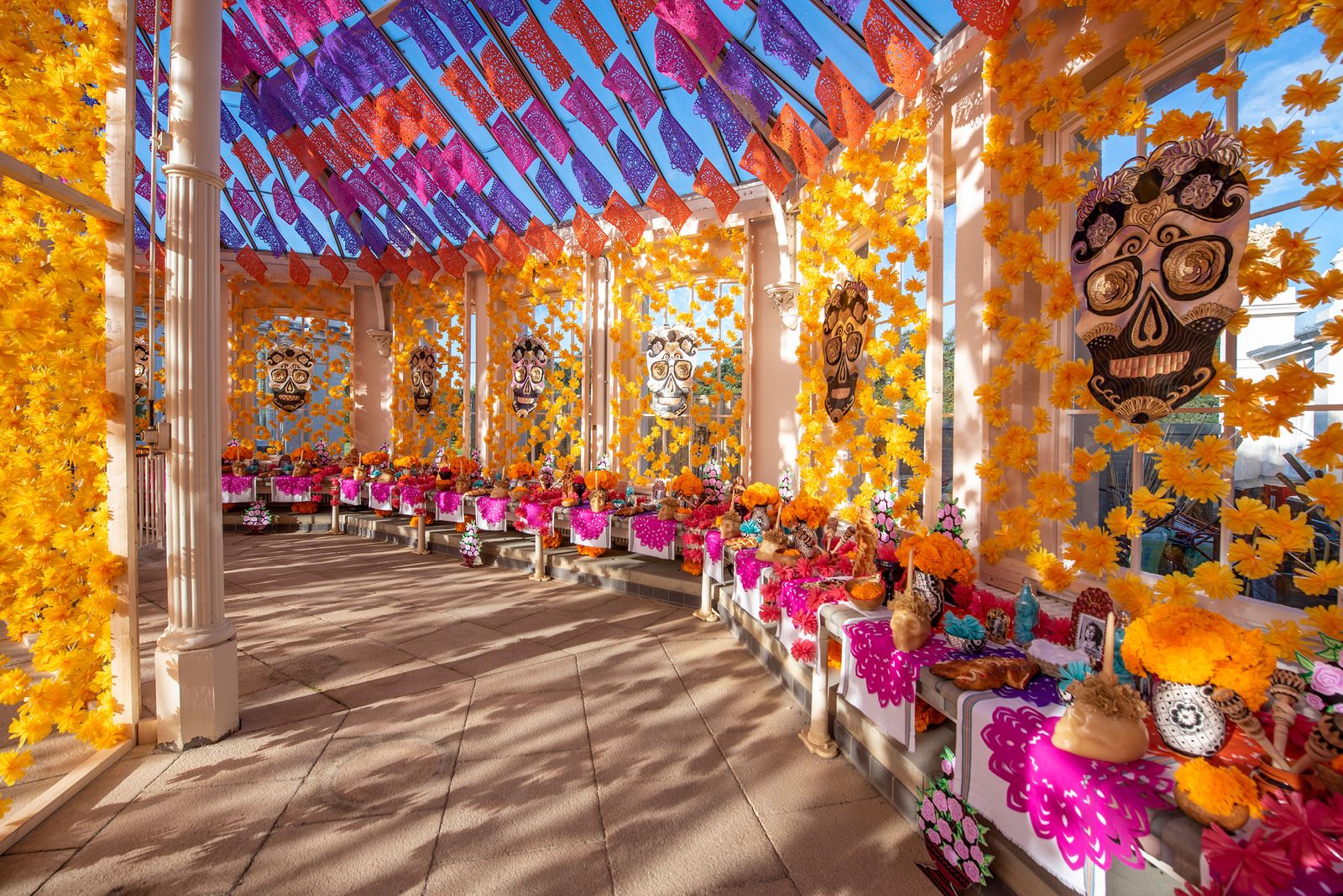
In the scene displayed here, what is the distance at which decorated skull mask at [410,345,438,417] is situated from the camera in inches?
341

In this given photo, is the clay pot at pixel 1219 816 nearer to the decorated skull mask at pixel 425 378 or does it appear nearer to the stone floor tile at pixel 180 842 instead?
the stone floor tile at pixel 180 842

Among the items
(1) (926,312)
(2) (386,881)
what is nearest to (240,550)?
(2) (386,881)

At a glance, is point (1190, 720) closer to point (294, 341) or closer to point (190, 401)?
point (190, 401)

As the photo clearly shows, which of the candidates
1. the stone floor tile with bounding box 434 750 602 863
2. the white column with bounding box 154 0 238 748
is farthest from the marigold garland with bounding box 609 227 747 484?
the white column with bounding box 154 0 238 748

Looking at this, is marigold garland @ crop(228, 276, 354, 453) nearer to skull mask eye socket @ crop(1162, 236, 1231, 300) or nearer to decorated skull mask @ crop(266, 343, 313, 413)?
decorated skull mask @ crop(266, 343, 313, 413)

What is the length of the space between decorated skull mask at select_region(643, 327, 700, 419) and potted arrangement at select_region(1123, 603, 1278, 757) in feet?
17.0

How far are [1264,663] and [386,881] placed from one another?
271 centimetres

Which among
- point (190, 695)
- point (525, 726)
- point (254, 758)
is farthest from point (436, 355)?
point (525, 726)

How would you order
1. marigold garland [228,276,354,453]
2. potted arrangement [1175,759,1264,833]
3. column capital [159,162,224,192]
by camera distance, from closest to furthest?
1. potted arrangement [1175,759,1264,833]
2. column capital [159,162,224,192]
3. marigold garland [228,276,354,453]

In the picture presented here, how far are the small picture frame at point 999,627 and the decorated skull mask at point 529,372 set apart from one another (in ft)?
20.6

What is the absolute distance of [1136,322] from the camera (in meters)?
2.04

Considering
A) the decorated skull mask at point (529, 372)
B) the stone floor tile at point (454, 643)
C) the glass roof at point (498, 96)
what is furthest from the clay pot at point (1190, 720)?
the decorated skull mask at point (529, 372)

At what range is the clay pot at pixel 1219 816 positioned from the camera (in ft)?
4.02

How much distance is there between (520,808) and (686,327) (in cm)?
510
